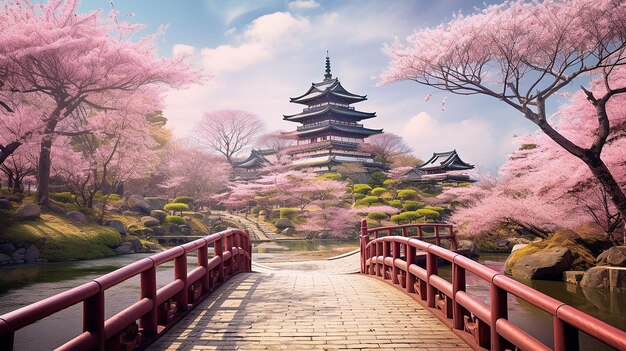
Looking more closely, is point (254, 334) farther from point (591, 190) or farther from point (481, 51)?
point (591, 190)

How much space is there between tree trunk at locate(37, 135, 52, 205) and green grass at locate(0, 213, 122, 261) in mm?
1103

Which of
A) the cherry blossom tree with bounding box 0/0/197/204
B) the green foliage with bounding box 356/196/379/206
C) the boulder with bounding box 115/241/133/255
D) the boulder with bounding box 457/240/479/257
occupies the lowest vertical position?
the boulder with bounding box 457/240/479/257

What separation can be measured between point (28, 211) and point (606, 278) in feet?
69.2

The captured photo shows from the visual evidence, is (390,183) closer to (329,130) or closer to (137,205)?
(329,130)

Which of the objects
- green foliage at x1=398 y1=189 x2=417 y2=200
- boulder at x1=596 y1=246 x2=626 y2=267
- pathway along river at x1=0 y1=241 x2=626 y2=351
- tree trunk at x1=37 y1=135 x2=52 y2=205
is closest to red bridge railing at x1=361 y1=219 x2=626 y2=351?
pathway along river at x1=0 y1=241 x2=626 y2=351

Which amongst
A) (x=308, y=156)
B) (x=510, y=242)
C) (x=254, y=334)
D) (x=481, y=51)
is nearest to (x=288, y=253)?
(x=510, y=242)

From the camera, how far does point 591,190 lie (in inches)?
534

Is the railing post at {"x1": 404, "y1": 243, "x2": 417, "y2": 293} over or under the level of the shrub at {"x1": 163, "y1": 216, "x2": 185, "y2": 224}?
over

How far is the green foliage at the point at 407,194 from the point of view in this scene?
1383 inches

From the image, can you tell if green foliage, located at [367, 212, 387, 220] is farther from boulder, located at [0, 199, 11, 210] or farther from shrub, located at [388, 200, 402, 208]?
boulder, located at [0, 199, 11, 210]

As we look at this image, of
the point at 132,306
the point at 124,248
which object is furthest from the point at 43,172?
the point at 132,306

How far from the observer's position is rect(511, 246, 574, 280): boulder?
12.7m

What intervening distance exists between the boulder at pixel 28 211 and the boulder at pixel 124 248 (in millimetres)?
3737

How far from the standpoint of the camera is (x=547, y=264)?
507 inches
